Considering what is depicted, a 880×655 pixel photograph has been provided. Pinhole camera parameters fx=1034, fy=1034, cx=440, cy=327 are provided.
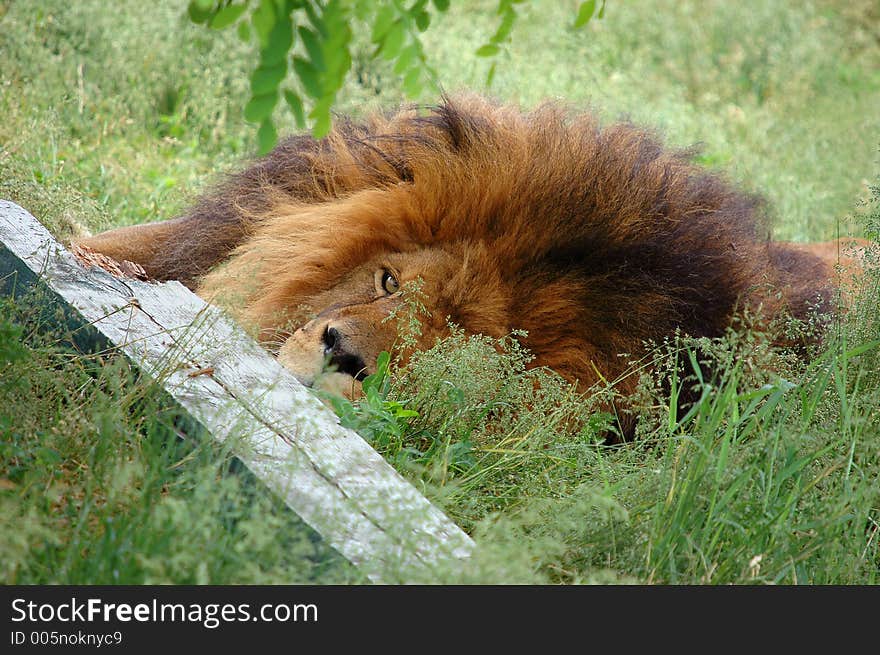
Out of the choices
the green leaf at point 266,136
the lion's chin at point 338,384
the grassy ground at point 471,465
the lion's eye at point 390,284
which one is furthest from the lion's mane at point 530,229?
the green leaf at point 266,136

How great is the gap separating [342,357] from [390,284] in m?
0.52

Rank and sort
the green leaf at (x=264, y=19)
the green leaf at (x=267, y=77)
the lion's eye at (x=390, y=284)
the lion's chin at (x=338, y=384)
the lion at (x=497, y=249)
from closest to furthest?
the green leaf at (x=264, y=19) → the green leaf at (x=267, y=77) → the lion's chin at (x=338, y=384) → the lion at (x=497, y=249) → the lion's eye at (x=390, y=284)

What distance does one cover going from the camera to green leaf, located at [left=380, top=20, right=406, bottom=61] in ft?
7.34

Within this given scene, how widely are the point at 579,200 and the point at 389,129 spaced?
0.99m

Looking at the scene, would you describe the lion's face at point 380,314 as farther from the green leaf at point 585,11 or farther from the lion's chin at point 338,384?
the green leaf at point 585,11

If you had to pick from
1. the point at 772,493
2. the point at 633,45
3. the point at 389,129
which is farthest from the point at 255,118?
the point at 633,45

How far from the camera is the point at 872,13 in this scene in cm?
1278

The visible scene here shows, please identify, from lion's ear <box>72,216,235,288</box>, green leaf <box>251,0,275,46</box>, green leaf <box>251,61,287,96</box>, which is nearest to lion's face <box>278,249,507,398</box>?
lion's ear <box>72,216,235,288</box>

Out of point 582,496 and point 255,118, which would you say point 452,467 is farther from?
point 255,118

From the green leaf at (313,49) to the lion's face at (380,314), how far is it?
1.29 metres

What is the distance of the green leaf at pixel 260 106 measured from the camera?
2238 millimetres

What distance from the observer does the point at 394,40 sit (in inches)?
88.4

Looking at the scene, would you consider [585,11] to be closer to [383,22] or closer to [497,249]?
[383,22]

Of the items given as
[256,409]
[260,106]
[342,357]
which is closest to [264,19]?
[260,106]
